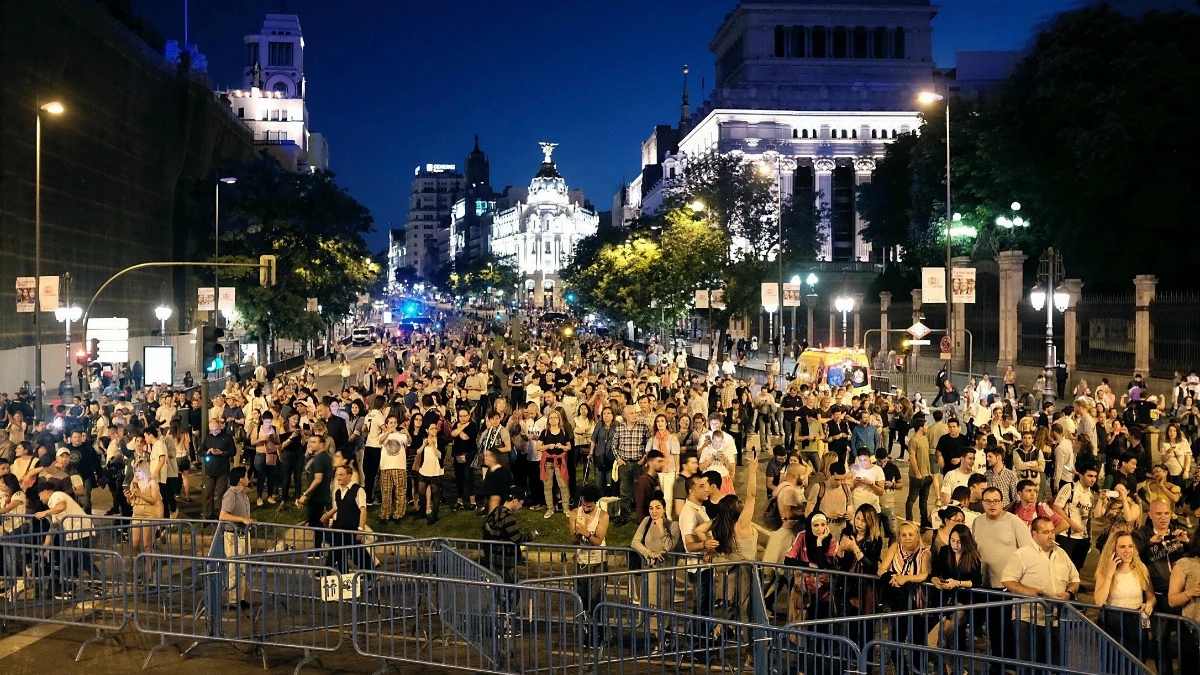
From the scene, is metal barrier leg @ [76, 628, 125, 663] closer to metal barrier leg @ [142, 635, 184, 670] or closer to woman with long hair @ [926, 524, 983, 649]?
metal barrier leg @ [142, 635, 184, 670]

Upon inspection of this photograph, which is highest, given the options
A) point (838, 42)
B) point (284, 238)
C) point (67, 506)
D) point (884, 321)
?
point (838, 42)

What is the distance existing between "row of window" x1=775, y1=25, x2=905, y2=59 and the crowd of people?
293 feet

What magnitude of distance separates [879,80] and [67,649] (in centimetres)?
10795

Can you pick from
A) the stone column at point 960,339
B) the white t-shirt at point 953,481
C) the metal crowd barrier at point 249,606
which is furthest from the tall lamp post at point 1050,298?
the metal crowd barrier at point 249,606

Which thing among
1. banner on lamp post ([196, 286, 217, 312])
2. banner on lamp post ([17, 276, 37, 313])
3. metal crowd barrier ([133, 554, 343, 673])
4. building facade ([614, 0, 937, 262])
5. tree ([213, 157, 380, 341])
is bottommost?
metal crowd barrier ([133, 554, 343, 673])

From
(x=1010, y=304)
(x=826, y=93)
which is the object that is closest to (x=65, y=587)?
(x=1010, y=304)

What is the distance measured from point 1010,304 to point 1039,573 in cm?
3204

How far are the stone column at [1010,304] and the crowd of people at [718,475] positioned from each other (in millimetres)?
12657

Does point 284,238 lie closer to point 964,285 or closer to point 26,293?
point 26,293

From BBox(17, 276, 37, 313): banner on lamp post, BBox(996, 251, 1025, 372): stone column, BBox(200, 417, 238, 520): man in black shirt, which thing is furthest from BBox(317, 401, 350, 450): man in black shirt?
BBox(996, 251, 1025, 372): stone column

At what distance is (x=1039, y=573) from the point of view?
9.26 meters

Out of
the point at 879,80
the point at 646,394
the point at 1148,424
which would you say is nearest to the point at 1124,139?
the point at 1148,424

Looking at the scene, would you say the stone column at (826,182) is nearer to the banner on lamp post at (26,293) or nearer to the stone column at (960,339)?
the stone column at (960,339)

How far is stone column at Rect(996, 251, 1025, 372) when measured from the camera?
39.5 metres
